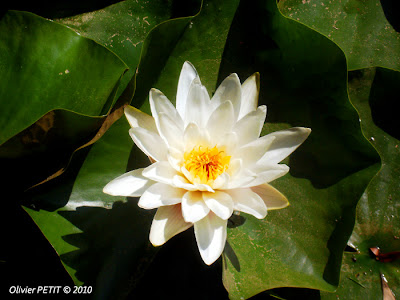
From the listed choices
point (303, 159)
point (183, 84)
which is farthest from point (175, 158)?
point (303, 159)

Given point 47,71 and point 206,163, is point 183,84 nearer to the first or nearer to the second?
point 206,163

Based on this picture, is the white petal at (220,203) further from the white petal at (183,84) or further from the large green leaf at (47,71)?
the large green leaf at (47,71)

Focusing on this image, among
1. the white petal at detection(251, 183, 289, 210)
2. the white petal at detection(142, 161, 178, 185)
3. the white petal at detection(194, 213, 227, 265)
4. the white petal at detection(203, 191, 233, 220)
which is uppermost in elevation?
the white petal at detection(142, 161, 178, 185)

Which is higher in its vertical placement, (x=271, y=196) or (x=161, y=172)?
(x=161, y=172)

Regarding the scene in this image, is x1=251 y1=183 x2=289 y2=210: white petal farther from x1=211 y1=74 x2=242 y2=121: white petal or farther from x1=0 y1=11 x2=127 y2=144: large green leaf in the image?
x1=0 y1=11 x2=127 y2=144: large green leaf

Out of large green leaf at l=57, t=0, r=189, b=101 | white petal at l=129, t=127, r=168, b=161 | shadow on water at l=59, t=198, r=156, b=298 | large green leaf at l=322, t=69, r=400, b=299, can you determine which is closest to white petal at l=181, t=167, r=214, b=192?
white petal at l=129, t=127, r=168, b=161
